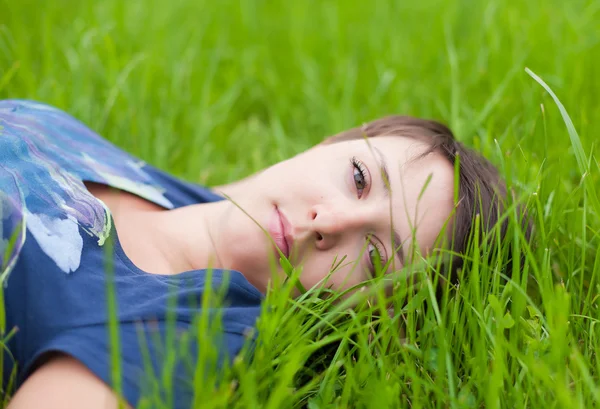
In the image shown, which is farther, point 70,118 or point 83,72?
point 83,72

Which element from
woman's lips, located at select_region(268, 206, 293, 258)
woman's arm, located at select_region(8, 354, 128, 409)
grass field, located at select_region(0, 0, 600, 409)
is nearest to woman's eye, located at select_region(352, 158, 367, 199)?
woman's lips, located at select_region(268, 206, 293, 258)

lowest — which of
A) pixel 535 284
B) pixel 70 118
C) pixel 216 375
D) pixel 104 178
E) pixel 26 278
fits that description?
pixel 535 284

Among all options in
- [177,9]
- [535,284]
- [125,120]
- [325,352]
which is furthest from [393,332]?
[177,9]

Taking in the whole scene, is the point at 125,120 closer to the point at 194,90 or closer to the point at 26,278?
the point at 194,90

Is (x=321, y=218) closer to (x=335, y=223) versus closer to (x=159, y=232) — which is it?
(x=335, y=223)

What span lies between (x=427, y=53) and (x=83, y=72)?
5.19 feet

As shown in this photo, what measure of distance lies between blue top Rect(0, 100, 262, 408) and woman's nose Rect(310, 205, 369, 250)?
21 centimetres

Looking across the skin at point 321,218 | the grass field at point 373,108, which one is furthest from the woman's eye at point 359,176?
the grass field at point 373,108

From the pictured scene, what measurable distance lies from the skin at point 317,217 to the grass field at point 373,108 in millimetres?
171

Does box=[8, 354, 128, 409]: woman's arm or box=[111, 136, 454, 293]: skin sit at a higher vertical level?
box=[111, 136, 454, 293]: skin

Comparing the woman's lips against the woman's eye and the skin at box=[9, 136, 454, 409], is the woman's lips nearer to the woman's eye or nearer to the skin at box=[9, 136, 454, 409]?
the skin at box=[9, 136, 454, 409]

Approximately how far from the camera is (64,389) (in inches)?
49.5

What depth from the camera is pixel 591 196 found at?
64.0 inches

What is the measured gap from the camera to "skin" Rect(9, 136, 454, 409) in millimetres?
1695
